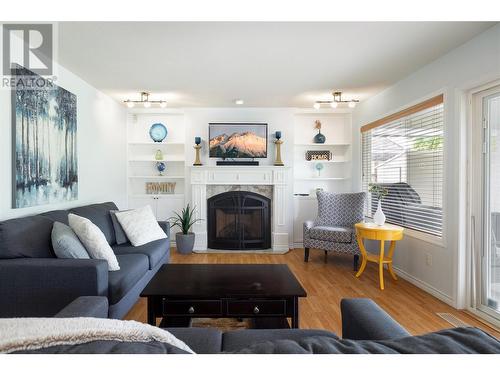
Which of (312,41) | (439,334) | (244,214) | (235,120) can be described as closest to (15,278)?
(439,334)

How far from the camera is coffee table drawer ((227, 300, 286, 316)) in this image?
75.2 inches

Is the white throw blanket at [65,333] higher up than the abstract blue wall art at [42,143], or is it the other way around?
the abstract blue wall art at [42,143]

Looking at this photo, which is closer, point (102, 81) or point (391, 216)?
point (102, 81)

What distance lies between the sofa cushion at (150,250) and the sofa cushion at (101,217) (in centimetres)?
16

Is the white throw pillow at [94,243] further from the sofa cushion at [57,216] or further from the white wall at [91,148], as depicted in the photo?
the white wall at [91,148]

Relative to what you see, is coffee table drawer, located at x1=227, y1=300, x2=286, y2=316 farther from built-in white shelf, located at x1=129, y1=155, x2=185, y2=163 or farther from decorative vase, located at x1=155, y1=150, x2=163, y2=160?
decorative vase, located at x1=155, y1=150, x2=163, y2=160

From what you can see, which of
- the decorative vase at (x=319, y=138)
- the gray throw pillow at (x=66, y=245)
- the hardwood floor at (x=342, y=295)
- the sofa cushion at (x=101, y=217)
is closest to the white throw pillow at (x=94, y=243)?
the gray throw pillow at (x=66, y=245)

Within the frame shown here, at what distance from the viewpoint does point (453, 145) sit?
275 centimetres

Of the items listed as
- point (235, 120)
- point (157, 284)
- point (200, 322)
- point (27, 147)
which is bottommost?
point (200, 322)

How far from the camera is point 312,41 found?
2545 mm

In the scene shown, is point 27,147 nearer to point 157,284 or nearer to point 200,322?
point 157,284

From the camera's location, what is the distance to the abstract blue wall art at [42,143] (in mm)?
2488

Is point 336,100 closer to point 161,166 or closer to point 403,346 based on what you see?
point 161,166

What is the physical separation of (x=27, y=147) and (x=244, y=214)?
313 centimetres
